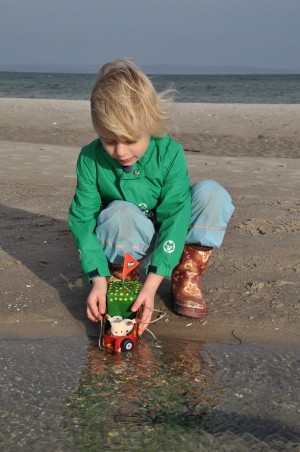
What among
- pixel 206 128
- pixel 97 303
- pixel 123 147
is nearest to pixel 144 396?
pixel 97 303

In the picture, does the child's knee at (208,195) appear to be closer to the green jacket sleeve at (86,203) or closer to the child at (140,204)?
the child at (140,204)

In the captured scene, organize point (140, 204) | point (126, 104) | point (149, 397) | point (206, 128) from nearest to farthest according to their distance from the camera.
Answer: point (149, 397)
point (126, 104)
point (140, 204)
point (206, 128)

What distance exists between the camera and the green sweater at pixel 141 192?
3170 mm

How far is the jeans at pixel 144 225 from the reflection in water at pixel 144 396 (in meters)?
0.47

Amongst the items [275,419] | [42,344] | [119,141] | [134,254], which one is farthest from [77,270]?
[275,419]

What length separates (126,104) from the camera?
114 inches

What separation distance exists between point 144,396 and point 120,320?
1.55ft

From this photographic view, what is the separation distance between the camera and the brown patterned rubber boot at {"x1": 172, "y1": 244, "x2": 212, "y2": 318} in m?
3.31

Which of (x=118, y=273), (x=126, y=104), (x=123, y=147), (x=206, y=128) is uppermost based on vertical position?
(x=126, y=104)

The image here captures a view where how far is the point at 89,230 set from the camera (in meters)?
3.24

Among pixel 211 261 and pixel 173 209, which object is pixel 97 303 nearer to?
pixel 173 209

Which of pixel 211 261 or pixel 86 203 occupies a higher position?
pixel 86 203

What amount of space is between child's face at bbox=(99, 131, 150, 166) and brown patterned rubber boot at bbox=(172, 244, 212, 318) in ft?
1.89

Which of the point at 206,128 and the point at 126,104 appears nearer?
the point at 126,104
